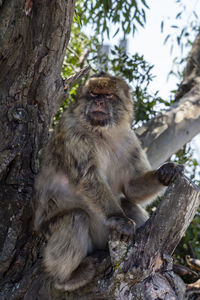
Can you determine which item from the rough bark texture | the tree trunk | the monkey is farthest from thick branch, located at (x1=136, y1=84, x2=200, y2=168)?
the rough bark texture

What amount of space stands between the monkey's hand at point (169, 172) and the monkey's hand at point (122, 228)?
0.53 meters

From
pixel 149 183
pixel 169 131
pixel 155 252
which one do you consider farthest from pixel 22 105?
pixel 169 131

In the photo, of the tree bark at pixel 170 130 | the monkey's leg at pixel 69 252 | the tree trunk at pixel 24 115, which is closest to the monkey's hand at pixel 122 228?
the monkey's leg at pixel 69 252

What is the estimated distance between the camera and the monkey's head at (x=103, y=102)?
3.65m

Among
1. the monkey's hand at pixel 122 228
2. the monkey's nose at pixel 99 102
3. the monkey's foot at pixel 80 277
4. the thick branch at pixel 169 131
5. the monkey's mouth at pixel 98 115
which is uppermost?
A: the monkey's nose at pixel 99 102

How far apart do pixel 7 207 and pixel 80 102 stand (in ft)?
4.10

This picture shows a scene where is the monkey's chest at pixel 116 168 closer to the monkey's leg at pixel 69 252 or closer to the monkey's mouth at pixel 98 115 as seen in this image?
the monkey's mouth at pixel 98 115

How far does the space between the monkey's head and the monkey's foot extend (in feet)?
4.12

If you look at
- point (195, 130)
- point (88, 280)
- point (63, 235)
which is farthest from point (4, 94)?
point (195, 130)

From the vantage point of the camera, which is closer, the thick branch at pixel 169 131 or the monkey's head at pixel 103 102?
the monkey's head at pixel 103 102

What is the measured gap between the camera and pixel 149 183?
3646 millimetres

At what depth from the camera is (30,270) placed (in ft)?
12.3

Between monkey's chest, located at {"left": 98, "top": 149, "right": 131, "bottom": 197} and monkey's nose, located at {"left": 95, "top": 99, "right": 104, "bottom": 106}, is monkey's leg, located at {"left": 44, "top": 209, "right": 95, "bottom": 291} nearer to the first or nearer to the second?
monkey's chest, located at {"left": 98, "top": 149, "right": 131, "bottom": 197}

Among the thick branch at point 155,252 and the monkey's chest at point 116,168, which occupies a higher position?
the monkey's chest at point 116,168
